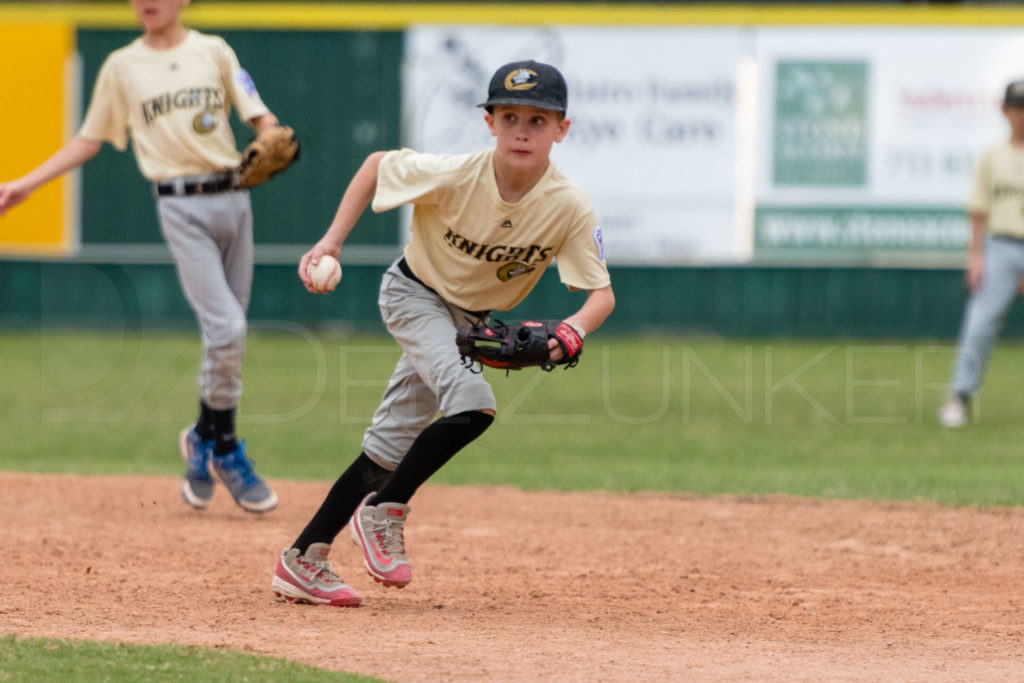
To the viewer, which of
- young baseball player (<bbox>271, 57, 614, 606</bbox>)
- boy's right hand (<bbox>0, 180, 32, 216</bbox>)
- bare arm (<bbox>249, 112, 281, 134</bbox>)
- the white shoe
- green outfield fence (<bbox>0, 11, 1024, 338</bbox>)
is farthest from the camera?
green outfield fence (<bbox>0, 11, 1024, 338</bbox>)

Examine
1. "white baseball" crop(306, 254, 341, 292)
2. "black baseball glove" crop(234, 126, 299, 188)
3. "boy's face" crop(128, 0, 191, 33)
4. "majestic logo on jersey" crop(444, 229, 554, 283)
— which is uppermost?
"boy's face" crop(128, 0, 191, 33)

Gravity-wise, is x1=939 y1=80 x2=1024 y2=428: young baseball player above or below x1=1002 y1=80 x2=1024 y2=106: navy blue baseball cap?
below

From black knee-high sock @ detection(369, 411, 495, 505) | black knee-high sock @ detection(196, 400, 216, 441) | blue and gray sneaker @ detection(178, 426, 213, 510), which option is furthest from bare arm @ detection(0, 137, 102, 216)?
black knee-high sock @ detection(369, 411, 495, 505)

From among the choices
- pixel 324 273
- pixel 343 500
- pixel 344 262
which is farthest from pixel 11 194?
pixel 344 262

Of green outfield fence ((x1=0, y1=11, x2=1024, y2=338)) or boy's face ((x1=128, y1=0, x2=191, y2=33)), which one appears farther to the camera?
green outfield fence ((x1=0, y1=11, x2=1024, y2=338))

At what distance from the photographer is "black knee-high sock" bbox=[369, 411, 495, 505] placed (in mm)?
Result: 4516

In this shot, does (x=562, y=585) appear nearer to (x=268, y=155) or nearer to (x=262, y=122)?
(x=268, y=155)

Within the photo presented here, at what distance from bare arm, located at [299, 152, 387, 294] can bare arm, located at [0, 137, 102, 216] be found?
182 centimetres

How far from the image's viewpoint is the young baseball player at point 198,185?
6.28m

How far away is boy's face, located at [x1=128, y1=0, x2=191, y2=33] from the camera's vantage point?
6301 millimetres

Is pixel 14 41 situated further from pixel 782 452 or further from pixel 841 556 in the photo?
pixel 841 556

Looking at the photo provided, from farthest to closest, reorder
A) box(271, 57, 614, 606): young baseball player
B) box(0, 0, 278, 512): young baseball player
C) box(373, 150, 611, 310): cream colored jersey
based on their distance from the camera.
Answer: box(0, 0, 278, 512): young baseball player < box(373, 150, 611, 310): cream colored jersey < box(271, 57, 614, 606): young baseball player

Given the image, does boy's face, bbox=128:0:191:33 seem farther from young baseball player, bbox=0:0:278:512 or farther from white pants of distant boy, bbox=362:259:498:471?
white pants of distant boy, bbox=362:259:498:471

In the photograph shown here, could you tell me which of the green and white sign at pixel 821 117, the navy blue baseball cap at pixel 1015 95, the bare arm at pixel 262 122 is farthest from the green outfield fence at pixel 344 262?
the bare arm at pixel 262 122
